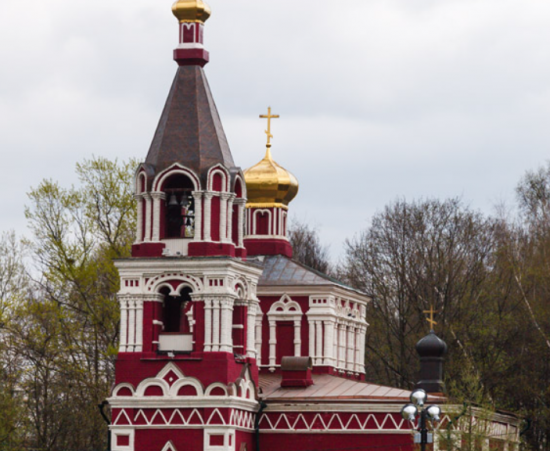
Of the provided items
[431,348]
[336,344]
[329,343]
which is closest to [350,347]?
[336,344]

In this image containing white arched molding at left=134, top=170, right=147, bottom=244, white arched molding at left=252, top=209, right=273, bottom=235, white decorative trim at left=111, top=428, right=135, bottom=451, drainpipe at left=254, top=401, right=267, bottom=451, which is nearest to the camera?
white decorative trim at left=111, top=428, right=135, bottom=451

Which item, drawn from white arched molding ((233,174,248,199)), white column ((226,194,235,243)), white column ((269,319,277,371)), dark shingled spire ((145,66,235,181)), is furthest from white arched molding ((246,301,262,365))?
white column ((269,319,277,371))

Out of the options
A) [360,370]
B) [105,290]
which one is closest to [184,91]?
[360,370]

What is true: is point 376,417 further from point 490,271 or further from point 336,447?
point 490,271

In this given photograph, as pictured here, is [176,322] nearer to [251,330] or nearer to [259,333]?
[251,330]

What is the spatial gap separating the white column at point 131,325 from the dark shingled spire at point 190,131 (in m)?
2.81

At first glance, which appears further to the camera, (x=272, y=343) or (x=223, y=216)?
(x=272, y=343)

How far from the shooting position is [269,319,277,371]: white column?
40.2 metres

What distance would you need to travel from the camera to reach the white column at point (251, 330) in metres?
36.6

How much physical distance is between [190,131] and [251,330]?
14.4 feet

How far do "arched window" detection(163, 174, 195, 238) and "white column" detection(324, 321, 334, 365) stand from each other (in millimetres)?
5067

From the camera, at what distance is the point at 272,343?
40.3 meters

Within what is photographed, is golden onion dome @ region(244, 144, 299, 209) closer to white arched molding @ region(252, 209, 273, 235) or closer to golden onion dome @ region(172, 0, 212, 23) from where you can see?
white arched molding @ region(252, 209, 273, 235)

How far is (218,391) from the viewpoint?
1385 inches
